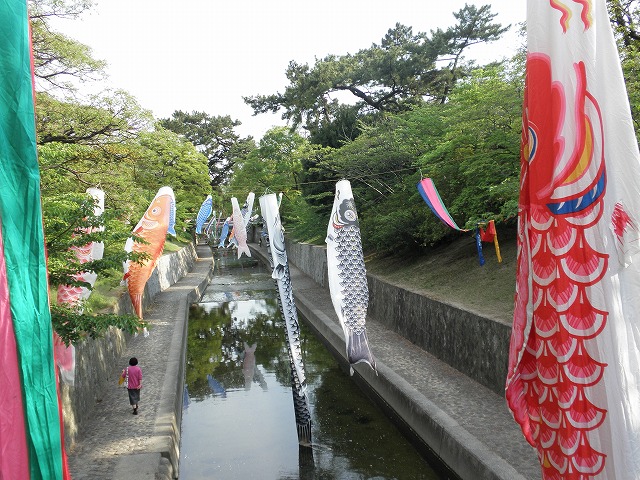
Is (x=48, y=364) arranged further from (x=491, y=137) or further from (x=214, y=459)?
(x=491, y=137)

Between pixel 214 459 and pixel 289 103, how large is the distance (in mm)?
28201

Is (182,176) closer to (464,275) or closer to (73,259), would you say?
(464,275)

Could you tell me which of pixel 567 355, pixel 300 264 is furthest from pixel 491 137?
pixel 300 264

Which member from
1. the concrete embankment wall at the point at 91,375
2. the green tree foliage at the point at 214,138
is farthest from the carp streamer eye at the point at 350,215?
the green tree foliage at the point at 214,138

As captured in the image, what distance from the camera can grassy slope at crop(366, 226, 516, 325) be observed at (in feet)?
39.9

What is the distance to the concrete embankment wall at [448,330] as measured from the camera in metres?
10.2

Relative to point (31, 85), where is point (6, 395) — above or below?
below

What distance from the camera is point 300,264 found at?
34875 millimetres

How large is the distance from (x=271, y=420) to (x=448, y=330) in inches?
175

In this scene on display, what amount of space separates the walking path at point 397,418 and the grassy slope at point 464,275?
1.56 meters

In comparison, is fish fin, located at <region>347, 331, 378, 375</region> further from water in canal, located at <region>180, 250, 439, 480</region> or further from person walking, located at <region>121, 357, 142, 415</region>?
person walking, located at <region>121, 357, 142, 415</region>

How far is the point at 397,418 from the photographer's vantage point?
11023 mm

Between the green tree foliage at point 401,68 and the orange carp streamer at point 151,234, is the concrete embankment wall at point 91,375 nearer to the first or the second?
the orange carp streamer at point 151,234

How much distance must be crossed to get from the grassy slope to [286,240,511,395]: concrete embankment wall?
1.00 feet
